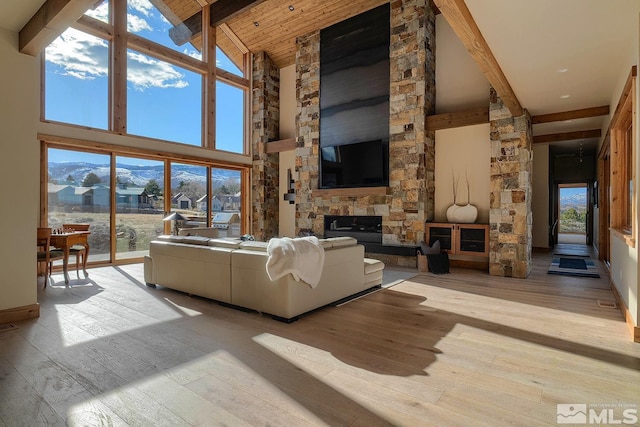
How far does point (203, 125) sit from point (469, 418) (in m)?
8.24

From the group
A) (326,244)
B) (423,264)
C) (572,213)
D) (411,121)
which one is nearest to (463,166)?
(411,121)

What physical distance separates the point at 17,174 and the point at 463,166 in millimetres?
6566

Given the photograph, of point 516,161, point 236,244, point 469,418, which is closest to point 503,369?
point 469,418

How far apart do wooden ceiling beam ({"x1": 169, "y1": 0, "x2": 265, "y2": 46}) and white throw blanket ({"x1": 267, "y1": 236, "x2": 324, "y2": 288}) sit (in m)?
6.45

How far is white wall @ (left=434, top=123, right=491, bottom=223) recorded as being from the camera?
6306 mm

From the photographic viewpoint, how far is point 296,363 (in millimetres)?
2414

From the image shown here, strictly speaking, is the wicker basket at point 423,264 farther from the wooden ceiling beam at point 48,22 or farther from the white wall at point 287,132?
the wooden ceiling beam at point 48,22

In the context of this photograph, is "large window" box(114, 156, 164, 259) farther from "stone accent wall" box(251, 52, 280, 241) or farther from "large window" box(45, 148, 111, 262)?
"stone accent wall" box(251, 52, 280, 241)

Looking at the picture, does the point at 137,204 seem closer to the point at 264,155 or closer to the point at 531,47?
the point at 264,155

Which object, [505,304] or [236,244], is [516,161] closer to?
[505,304]

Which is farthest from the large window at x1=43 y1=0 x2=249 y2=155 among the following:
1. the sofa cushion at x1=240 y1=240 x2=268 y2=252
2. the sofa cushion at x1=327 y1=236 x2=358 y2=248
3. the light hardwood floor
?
the sofa cushion at x1=327 y1=236 x2=358 y2=248

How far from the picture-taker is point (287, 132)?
9.55 metres

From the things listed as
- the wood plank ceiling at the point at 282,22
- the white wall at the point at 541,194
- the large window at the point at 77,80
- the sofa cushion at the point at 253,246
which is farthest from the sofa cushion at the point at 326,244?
the white wall at the point at 541,194

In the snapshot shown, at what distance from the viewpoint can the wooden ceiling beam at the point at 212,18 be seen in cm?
780
